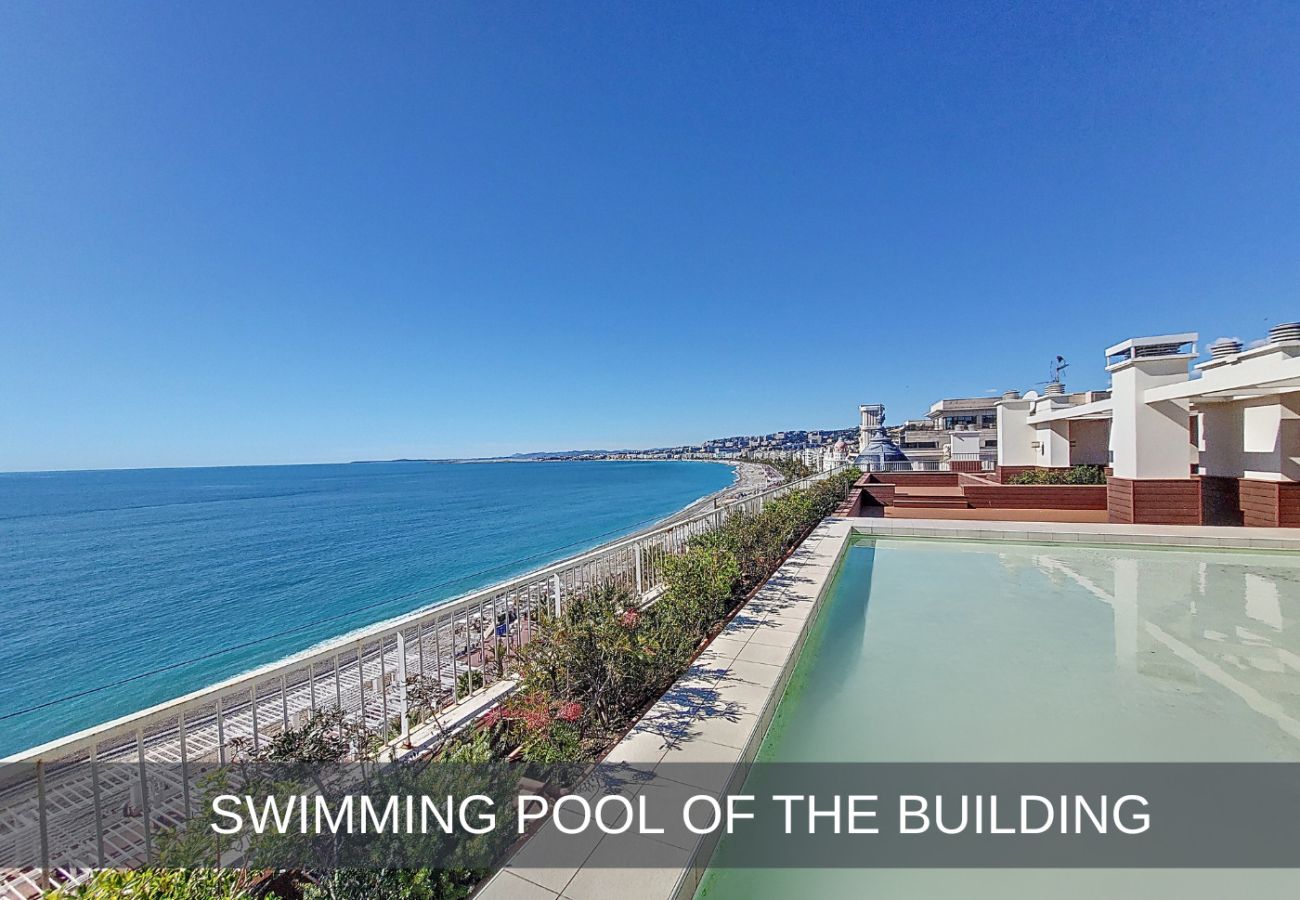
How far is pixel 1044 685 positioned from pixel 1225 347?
9.97 metres

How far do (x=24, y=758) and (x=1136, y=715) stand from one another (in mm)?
5465

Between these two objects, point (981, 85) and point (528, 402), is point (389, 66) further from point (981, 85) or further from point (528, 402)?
point (528, 402)

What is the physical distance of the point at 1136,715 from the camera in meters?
3.19

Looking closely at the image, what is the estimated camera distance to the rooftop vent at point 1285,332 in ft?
24.0

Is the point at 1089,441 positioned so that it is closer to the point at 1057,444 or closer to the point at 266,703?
the point at 1057,444

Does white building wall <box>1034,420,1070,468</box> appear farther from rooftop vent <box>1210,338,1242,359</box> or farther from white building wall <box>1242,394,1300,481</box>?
white building wall <box>1242,394,1300,481</box>

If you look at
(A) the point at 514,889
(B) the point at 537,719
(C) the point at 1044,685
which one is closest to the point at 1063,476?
(C) the point at 1044,685

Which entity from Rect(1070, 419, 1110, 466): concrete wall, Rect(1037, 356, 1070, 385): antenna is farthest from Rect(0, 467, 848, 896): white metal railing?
Rect(1037, 356, 1070, 385): antenna

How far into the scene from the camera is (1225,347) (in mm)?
8852

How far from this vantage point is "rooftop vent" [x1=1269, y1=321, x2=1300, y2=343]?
24.0 feet

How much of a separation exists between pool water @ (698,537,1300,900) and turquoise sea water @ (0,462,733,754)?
6981 millimetres

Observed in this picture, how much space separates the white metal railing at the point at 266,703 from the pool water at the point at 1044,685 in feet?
5.83

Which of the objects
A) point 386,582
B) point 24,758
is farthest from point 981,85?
point 386,582

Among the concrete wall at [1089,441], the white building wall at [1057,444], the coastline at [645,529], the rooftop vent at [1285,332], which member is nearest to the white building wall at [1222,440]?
the rooftop vent at [1285,332]
